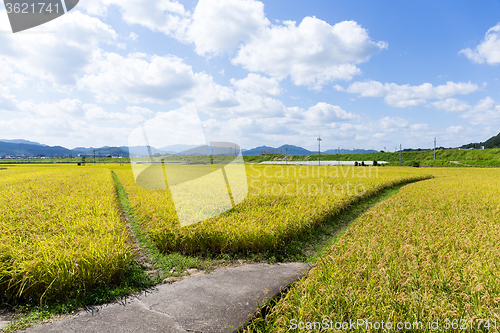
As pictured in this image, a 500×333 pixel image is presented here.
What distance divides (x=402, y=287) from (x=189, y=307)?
120 inches

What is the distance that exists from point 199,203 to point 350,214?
6219 mm

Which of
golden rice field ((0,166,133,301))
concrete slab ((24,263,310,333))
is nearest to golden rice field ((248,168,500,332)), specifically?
concrete slab ((24,263,310,333))

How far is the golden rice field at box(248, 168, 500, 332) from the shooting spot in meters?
2.64

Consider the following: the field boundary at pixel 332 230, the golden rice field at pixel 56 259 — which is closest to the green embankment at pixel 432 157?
the field boundary at pixel 332 230

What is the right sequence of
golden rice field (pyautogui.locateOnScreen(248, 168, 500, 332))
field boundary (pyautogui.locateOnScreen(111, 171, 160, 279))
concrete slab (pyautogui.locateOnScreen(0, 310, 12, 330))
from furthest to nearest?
field boundary (pyautogui.locateOnScreen(111, 171, 160, 279)) → concrete slab (pyautogui.locateOnScreen(0, 310, 12, 330)) → golden rice field (pyautogui.locateOnScreen(248, 168, 500, 332))

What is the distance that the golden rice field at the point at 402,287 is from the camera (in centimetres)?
264

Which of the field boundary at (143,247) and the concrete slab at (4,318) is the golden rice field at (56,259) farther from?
the field boundary at (143,247)

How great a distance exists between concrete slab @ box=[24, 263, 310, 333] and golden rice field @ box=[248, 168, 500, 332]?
0.41 m

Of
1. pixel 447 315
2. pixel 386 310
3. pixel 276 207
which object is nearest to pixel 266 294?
pixel 386 310

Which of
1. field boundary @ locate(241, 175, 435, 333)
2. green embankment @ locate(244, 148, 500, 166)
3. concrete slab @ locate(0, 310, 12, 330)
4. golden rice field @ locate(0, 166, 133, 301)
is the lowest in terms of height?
field boundary @ locate(241, 175, 435, 333)

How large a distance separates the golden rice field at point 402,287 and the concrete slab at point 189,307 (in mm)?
407

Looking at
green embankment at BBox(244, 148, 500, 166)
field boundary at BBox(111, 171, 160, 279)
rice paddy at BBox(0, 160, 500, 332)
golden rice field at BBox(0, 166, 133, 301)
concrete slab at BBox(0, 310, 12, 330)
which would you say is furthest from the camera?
green embankment at BBox(244, 148, 500, 166)

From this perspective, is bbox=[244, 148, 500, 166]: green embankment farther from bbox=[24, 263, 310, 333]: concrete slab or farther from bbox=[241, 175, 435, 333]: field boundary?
bbox=[24, 263, 310, 333]: concrete slab

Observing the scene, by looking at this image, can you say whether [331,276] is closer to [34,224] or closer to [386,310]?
[386,310]
